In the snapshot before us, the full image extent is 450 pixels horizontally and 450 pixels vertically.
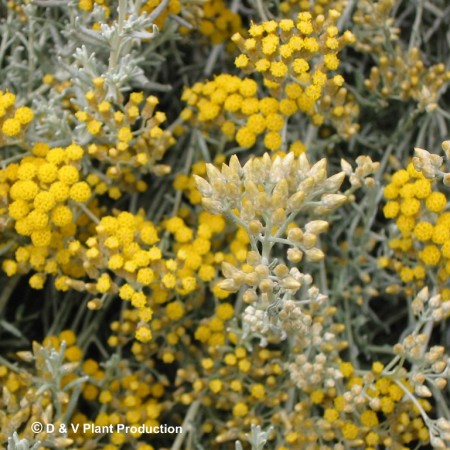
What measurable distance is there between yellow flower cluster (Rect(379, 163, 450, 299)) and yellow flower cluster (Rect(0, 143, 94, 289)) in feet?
2.31

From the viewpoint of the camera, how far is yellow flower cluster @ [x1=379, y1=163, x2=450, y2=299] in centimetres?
181

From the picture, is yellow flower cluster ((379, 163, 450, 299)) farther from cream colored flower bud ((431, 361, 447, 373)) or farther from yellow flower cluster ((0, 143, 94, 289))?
yellow flower cluster ((0, 143, 94, 289))

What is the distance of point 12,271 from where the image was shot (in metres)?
1.83

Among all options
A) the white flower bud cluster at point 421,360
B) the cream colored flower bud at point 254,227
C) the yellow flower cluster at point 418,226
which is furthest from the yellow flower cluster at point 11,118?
the white flower bud cluster at point 421,360

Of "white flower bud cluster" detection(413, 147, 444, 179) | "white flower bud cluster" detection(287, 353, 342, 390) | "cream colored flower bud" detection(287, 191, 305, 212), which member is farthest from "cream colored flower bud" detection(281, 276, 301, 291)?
"white flower bud cluster" detection(413, 147, 444, 179)

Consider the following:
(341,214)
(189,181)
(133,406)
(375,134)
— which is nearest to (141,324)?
(133,406)

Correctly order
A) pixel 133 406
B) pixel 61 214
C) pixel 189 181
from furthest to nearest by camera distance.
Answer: pixel 189 181, pixel 133 406, pixel 61 214

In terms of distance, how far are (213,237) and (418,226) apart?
0.49 meters

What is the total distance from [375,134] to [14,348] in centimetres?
110

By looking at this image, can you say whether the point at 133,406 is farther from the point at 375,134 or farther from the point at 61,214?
the point at 375,134

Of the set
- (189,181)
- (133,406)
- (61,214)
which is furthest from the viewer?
(189,181)

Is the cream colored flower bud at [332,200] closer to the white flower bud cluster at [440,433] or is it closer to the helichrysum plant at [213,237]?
the helichrysum plant at [213,237]

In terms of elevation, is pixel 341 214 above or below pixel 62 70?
below

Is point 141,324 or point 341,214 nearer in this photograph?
point 141,324
